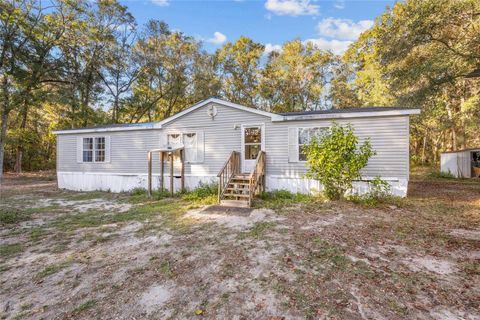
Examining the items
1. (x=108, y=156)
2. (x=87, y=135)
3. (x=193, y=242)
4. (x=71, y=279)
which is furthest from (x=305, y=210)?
(x=87, y=135)

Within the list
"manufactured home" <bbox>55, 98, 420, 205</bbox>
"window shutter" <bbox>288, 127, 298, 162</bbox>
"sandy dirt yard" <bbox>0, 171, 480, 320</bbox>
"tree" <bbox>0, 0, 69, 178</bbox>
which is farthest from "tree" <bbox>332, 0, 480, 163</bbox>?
"tree" <bbox>0, 0, 69, 178</bbox>

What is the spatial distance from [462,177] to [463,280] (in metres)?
15.3

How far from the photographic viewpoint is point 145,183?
1075cm

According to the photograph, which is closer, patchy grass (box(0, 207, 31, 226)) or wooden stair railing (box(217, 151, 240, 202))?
patchy grass (box(0, 207, 31, 226))

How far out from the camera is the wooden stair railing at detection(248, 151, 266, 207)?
7.41 meters

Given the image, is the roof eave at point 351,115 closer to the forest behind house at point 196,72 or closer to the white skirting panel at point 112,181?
the forest behind house at point 196,72

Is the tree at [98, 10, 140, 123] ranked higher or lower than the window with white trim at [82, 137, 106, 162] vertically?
higher

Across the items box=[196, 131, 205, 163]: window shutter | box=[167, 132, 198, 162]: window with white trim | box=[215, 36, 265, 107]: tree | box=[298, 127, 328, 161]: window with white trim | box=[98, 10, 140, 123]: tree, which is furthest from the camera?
box=[215, 36, 265, 107]: tree

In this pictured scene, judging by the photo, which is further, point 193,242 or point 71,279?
point 193,242

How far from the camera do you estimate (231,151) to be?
956 cm

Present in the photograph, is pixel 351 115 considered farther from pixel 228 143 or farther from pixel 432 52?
pixel 432 52

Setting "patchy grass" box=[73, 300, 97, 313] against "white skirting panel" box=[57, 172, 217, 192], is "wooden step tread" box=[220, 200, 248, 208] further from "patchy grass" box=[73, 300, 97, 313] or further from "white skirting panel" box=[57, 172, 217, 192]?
"patchy grass" box=[73, 300, 97, 313]

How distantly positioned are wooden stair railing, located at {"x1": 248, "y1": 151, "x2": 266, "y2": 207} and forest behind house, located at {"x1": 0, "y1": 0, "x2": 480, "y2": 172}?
24.3 feet

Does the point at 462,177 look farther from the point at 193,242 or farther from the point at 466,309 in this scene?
the point at 193,242
